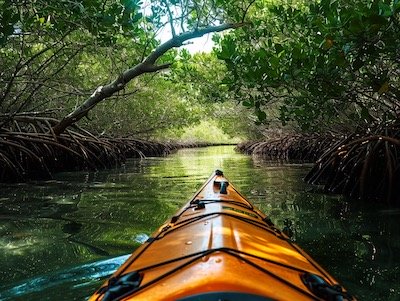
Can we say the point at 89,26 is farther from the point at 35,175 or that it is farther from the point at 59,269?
the point at 35,175

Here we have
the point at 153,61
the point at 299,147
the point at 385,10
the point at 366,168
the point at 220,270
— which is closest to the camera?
the point at 220,270

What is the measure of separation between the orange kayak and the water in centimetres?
63

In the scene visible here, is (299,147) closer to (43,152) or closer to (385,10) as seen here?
(43,152)

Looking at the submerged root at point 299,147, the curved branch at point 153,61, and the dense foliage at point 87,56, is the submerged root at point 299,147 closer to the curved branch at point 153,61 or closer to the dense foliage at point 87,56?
the dense foliage at point 87,56

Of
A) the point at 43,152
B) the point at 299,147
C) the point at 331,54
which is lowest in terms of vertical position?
the point at 299,147

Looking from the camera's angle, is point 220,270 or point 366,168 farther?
point 366,168

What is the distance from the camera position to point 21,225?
3.50 metres

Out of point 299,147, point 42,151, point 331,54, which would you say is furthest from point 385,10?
point 299,147

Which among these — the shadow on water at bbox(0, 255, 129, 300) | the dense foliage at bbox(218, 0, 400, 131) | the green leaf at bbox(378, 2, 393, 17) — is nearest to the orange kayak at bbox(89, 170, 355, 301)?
the shadow on water at bbox(0, 255, 129, 300)

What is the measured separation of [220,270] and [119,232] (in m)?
2.25

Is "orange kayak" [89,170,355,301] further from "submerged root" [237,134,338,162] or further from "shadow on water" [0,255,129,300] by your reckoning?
"submerged root" [237,134,338,162]

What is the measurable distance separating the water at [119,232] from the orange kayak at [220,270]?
2.06 ft

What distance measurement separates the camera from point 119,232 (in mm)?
3268

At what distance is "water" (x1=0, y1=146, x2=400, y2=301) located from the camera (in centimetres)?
223
